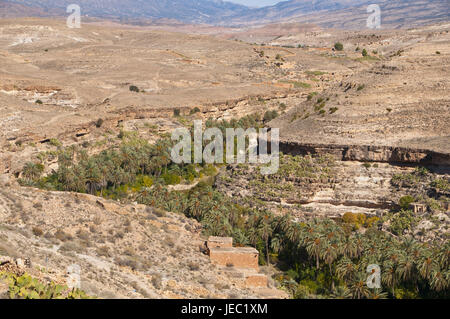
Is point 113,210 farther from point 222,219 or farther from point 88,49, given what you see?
point 88,49

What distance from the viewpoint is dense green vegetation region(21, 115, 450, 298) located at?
31656mm

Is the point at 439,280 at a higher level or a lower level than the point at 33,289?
lower

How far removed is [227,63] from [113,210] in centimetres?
8863

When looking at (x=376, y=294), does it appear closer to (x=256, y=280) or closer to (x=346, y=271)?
(x=346, y=271)

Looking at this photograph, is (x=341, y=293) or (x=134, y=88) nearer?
(x=341, y=293)

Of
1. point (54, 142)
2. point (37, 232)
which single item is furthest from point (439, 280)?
point (54, 142)

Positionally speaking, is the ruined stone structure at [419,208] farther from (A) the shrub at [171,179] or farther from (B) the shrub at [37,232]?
(B) the shrub at [37,232]

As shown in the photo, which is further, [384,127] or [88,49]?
[88,49]

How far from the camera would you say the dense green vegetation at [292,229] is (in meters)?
31.7

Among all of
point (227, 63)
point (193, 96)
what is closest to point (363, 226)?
point (193, 96)

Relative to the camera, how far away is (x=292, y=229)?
3741 cm

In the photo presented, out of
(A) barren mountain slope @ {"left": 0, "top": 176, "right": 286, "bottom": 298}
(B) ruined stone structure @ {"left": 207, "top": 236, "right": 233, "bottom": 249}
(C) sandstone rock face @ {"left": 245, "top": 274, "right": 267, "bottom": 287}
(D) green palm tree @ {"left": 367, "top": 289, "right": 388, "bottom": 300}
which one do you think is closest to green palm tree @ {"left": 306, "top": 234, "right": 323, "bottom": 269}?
(D) green palm tree @ {"left": 367, "top": 289, "right": 388, "bottom": 300}

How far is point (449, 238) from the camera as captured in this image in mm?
37844

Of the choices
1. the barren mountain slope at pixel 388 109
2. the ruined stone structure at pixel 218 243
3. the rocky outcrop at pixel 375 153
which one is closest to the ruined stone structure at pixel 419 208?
the rocky outcrop at pixel 375 153
